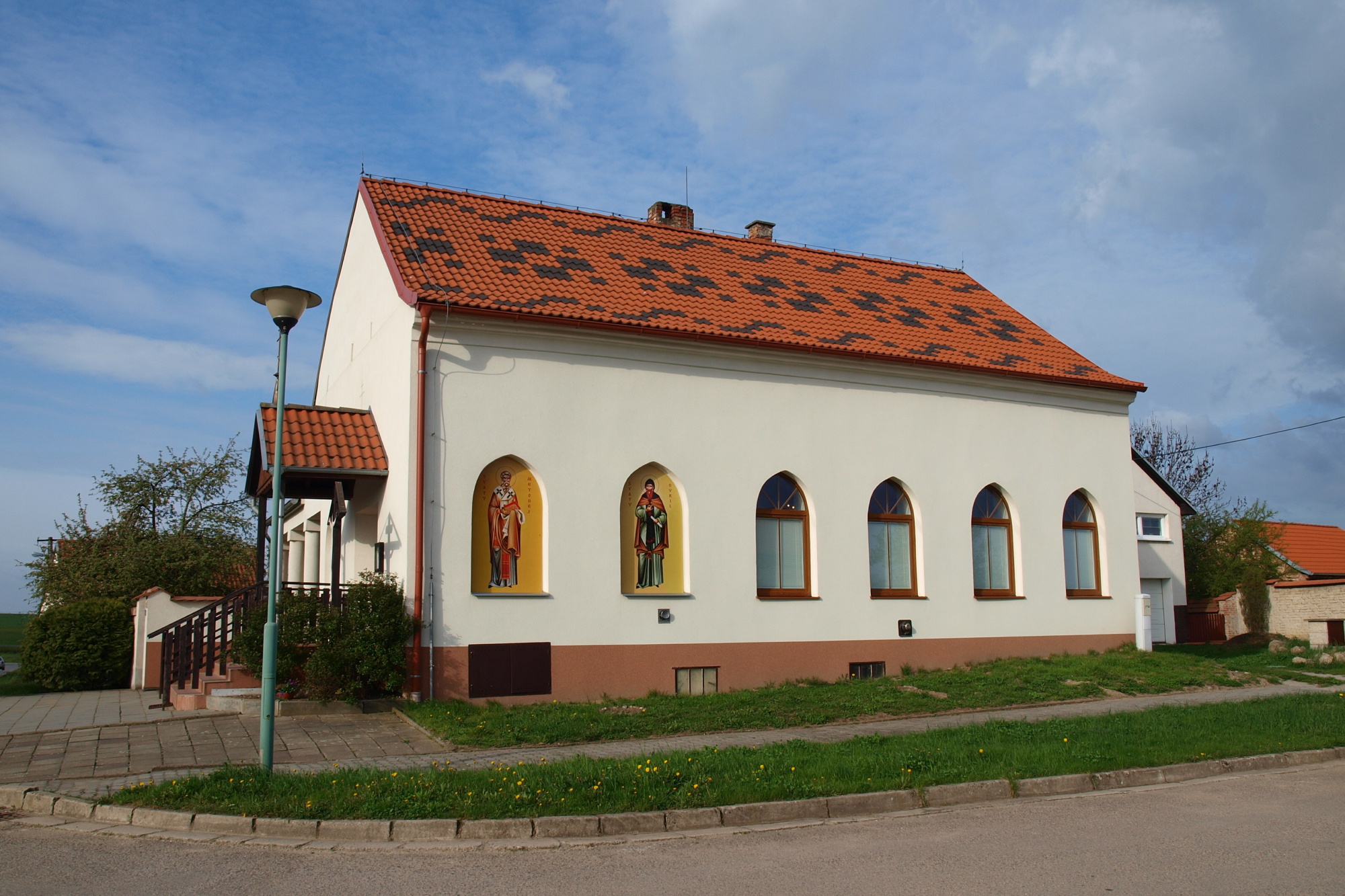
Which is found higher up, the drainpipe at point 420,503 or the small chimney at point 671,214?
the small chimney at point 671,214

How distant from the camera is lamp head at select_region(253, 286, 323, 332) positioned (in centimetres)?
937

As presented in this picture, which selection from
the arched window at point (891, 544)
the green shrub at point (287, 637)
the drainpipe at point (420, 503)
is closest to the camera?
the green shrub at point (287, 637)

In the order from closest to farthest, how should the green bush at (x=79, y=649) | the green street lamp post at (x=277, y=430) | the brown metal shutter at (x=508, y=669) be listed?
1. the green street lamp post at (x=277, y=430)
2. the brown metal shutter at (x=508, y=669)
3. the green bush at (x=79, y=649)

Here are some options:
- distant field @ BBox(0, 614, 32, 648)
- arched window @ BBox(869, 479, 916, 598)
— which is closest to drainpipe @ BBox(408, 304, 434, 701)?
arched window @ BBox(869, 479, 916, 598)

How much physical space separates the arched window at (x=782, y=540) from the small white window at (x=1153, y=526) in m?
15.7

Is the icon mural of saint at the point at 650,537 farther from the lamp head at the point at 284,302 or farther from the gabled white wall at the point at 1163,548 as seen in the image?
the gabled white wall at the point at 1163,548

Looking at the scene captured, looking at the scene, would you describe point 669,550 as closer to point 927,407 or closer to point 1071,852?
point 927,407

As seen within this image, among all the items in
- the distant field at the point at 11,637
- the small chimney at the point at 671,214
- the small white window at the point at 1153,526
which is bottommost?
the distant field at the point at 11,637

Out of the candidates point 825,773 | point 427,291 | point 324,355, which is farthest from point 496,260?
point 825,773

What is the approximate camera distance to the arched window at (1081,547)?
1969 cm

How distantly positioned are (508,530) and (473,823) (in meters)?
7.71

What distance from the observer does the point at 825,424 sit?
17375mm

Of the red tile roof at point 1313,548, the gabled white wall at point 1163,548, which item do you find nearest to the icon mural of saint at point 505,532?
the gabled white wall at point 1163,548

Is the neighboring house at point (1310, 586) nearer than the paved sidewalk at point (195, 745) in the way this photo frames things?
No
